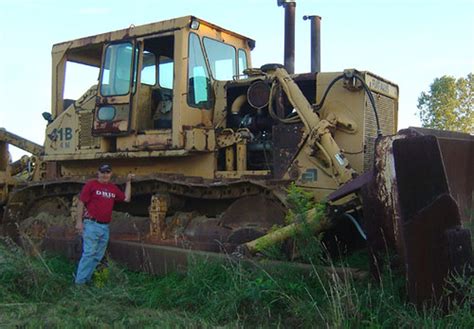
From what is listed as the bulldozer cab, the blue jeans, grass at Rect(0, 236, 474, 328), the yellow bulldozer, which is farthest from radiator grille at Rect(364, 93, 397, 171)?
the blue jeans

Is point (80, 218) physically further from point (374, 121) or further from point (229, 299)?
point (374, 121)

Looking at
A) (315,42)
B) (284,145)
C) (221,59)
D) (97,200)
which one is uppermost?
(315,42)

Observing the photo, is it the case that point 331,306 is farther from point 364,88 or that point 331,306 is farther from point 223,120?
point 223,120

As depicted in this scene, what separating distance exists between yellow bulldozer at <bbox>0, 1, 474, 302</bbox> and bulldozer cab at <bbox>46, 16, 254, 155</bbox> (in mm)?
18

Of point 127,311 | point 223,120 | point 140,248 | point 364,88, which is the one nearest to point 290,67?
point 223,120

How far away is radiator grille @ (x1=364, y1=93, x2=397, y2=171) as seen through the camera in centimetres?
720

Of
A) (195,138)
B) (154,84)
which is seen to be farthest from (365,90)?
(154,84)

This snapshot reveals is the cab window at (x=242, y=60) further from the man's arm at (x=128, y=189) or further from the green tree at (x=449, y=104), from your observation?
the green tree at (x=449, y=104)

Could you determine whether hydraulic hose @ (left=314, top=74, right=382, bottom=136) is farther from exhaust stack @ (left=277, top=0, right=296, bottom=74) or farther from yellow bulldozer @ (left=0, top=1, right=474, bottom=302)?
exhaust stack @ (left=277, top=0, right=296, bottom=74)

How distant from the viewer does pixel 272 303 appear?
4809 millimetres

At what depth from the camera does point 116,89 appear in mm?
8305

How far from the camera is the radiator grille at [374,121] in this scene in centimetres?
720

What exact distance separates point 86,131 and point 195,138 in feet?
6.80

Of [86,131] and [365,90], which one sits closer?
[365,90]
